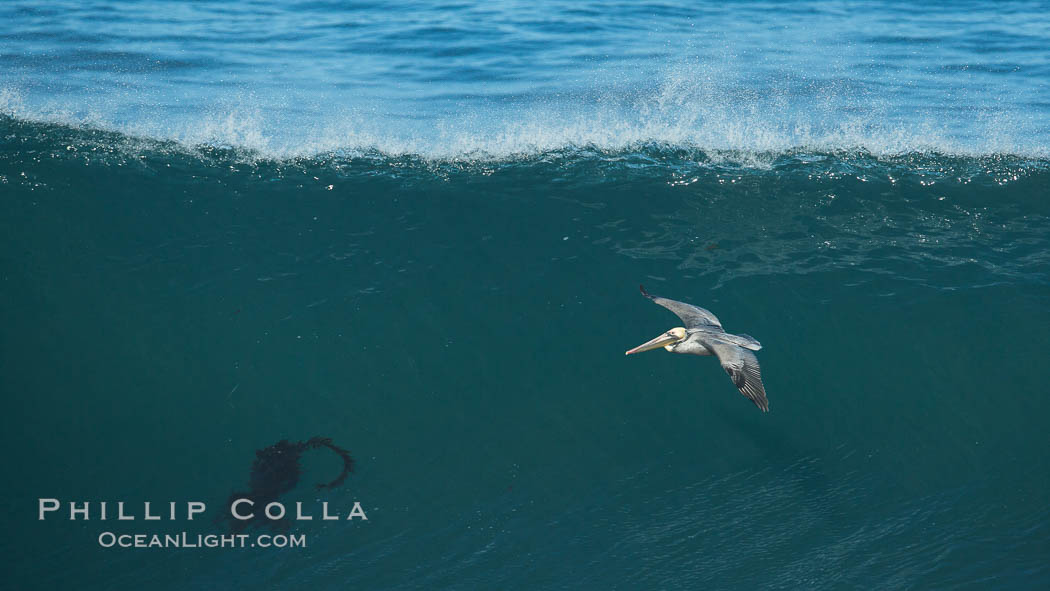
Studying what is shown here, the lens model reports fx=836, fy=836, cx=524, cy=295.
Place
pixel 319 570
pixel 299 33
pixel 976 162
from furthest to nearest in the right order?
pixel 299 33 < pixel 976 162 < pixel 319 570

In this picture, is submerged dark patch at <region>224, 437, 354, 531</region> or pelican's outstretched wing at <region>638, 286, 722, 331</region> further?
pelican's outstretched wing at <region>638, 286, 722, 331</region>

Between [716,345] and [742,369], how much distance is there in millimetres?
417

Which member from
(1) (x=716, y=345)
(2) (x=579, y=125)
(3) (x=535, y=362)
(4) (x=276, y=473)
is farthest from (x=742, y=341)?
(2) (x=579, y=125)

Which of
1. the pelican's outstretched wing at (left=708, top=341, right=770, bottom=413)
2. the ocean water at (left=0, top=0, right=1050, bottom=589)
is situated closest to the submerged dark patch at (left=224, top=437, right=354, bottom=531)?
the ocean water at (left=0, top=0, right=1050, bottom=589)

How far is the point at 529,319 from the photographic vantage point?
380 inches

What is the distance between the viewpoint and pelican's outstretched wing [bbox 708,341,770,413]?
704 cm

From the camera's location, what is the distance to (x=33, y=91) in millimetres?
12664

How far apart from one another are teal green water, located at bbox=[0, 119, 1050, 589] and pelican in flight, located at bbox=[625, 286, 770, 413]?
95cm

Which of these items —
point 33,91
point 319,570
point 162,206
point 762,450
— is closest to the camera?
point 319,570

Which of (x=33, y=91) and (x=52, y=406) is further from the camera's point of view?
(x=33, y=91)

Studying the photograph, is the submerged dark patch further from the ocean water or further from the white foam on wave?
the white foam on wave

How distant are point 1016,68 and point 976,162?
5058 millimetres

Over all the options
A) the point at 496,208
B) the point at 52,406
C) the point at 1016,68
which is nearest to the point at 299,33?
the point at 496,208

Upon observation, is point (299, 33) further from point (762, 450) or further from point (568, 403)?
point (762, 450)
